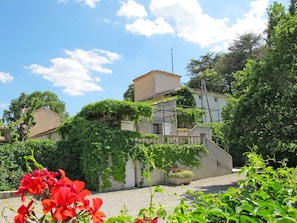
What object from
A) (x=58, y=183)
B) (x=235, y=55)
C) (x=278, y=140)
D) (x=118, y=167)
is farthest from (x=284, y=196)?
(x=235, y=55)

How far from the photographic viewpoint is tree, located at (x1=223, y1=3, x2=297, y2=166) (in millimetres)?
12055

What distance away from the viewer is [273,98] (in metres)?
13.0

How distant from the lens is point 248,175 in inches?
75.8

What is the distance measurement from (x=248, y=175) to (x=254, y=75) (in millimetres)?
12569

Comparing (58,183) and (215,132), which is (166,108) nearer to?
(215,132)

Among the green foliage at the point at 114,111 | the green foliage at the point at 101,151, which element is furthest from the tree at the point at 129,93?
the green foliage at the point at 101,151

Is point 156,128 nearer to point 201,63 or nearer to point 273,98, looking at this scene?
point 273,98

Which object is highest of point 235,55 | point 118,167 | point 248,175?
point 235,55

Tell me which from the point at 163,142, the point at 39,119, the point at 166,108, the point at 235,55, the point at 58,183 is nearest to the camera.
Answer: the point at 58,183

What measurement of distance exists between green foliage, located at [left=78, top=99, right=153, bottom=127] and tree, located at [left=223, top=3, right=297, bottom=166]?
466cm

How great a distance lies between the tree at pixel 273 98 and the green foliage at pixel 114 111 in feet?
15.3

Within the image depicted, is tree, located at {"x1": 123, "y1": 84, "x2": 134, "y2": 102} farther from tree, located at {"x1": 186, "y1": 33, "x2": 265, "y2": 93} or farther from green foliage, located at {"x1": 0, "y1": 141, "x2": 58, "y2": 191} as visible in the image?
green foliage, located at {"x1": 0, "y1": 141, "x2": 58, "y2": 191}

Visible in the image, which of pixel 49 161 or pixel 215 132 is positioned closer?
pixel 49 161

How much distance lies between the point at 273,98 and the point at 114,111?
7.82 m
